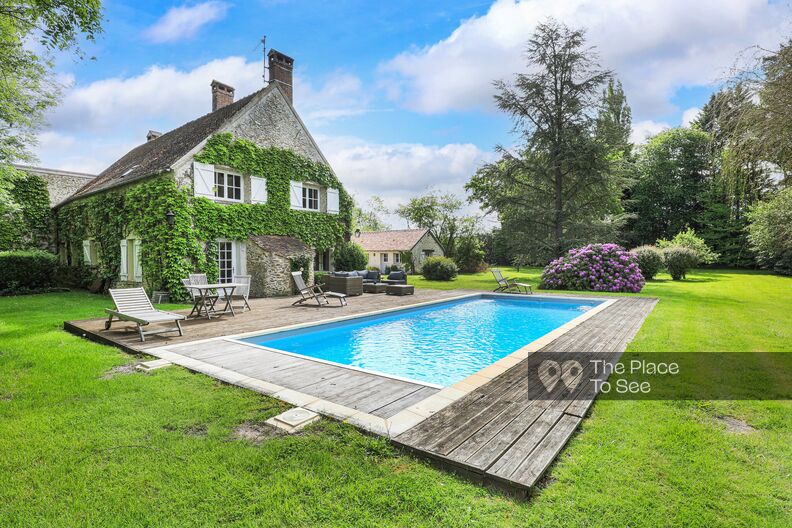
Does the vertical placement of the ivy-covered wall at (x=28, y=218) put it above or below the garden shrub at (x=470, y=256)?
above

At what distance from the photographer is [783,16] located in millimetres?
3637

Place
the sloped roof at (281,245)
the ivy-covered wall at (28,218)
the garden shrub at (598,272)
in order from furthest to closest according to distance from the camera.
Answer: the ivy-covered wall at (28,218) < the garden shrub at (598,272) < the sloped roof at (281,245)

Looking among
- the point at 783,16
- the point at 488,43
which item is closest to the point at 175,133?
the point at 488,43

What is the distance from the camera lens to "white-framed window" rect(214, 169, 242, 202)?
13.7 m

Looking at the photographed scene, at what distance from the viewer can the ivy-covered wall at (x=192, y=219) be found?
1214cm

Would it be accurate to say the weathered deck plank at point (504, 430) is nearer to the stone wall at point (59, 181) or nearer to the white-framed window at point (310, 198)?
the white-framed window at point (310, 198)

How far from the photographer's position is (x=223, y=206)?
13398 millimetres

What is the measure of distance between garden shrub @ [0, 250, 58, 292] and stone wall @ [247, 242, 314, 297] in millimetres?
8867

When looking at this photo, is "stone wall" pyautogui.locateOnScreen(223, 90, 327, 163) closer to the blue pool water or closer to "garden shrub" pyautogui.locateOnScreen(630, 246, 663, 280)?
the blue pool water

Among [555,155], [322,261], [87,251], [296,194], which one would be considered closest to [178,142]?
[296,194]

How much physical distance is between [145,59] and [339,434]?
10.9 m

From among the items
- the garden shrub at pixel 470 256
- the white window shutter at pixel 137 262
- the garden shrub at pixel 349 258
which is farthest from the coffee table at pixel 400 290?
the garden shrub at pixel 470 256

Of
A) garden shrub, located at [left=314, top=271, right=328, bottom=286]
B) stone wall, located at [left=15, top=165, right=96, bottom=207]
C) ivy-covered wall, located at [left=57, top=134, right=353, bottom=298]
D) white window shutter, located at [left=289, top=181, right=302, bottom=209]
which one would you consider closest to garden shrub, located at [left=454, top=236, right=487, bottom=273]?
ivy-covered wall, located at [left=57, top=134, right=353, bottom=298]

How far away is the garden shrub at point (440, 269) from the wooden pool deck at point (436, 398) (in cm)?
1757
